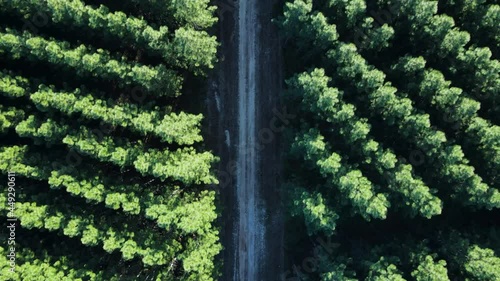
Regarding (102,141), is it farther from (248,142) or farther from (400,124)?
(400,124)

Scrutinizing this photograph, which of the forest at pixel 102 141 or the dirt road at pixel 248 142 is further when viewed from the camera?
the dirt road at pixel 248 142

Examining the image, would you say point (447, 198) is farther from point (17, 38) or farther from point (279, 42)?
point (17, 38)

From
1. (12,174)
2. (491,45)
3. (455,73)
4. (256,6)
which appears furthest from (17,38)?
(491,45)

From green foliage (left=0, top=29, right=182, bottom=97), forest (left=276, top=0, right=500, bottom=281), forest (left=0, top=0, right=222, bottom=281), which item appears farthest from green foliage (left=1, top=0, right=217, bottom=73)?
forest (left=276, top=0, right=500, bottom=281)

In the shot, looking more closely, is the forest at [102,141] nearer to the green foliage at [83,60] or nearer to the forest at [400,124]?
the green foliage at [83,60]

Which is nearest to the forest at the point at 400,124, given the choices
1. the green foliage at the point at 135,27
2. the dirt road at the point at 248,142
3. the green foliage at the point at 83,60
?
the dirt road at the point at 248,142

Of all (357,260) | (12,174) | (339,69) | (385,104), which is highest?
(339,69)

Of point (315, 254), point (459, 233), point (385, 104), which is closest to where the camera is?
point (385, 104)
